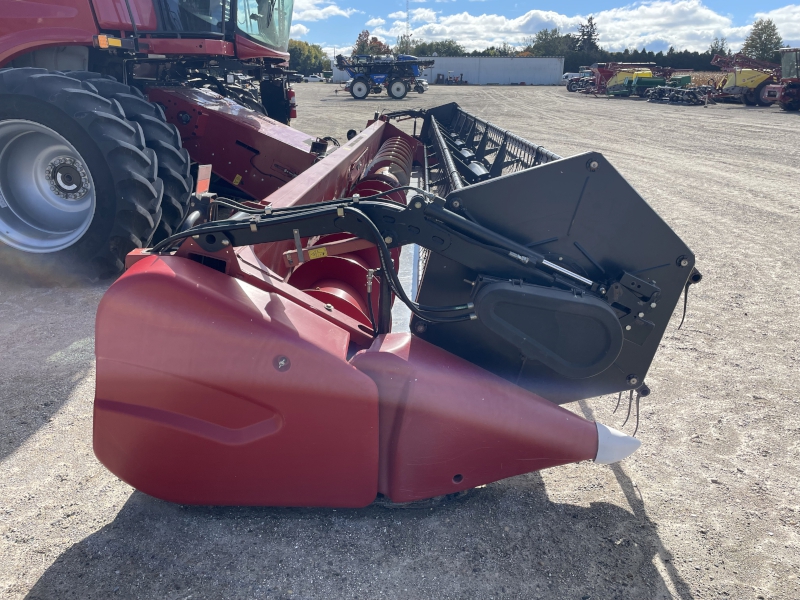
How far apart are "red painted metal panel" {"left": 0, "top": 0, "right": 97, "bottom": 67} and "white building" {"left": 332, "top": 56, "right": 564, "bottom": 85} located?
47.8 m

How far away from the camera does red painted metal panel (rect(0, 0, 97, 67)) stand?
431 centimetres

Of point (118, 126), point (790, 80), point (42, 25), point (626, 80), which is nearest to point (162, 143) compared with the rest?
point (118, 126)

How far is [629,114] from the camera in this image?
19031 millimetres

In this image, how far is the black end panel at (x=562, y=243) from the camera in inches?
72.0

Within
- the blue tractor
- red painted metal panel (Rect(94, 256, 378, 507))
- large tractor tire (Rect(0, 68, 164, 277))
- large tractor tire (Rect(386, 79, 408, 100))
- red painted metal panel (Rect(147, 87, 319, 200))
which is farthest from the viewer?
large tractor tire (Rect(386, 79, 408, 100))

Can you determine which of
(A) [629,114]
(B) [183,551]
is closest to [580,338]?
(B) [183,551]

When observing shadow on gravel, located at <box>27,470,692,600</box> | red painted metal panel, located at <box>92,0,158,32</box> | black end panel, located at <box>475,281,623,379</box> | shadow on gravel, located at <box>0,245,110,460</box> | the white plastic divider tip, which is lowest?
shadow on gravel, located at <box>0,245,110,460</box>

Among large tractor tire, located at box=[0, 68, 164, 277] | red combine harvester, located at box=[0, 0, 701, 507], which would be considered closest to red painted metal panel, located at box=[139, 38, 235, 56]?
large tractor tire, located at box=[0, 68, 164, 277]

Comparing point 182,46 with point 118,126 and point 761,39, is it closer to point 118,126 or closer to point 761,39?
point 118,126

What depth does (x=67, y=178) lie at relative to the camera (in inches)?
152

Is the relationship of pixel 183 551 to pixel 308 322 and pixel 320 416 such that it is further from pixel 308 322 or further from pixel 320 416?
pixel 308 322

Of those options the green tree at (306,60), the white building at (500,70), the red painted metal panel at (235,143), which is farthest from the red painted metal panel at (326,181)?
the green tree at (306,60)

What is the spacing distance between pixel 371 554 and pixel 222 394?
2.22 ft

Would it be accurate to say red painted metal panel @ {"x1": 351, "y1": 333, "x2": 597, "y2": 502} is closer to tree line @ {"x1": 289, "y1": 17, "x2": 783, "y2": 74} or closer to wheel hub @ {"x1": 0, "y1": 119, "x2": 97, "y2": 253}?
wheel hub @ {"x1": 0, "y1": 119, "x2": 97, "y2": 253}
